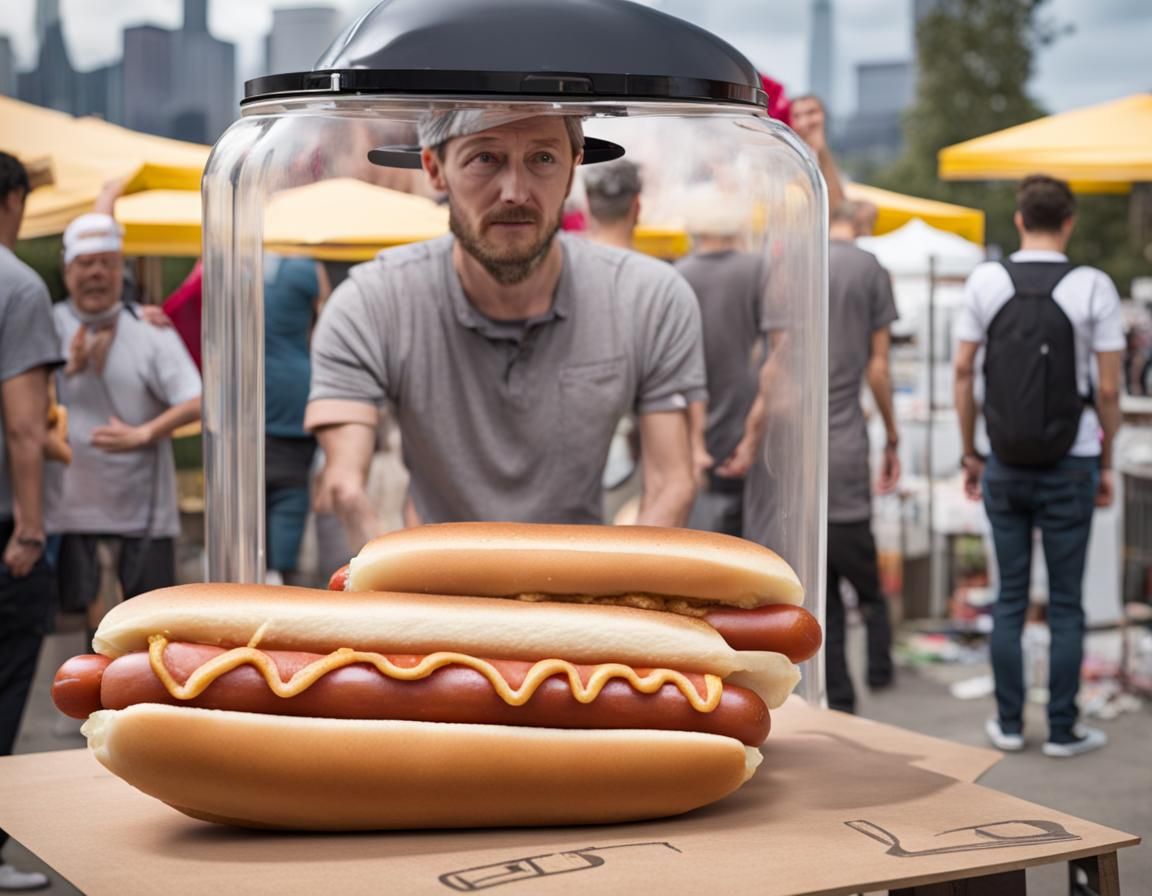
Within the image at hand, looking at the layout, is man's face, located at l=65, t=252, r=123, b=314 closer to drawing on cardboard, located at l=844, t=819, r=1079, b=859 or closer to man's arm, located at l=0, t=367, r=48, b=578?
man's arm, located at l=0, t=367, r=48, b=578

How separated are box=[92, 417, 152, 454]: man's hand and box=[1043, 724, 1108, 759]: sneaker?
11.2 ft

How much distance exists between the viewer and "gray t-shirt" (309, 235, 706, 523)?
2486 mm

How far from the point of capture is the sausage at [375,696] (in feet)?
4.96

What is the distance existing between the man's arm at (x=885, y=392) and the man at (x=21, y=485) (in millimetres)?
3294

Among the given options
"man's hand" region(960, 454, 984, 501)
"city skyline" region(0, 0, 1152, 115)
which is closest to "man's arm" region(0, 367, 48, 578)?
"man's hand" region(960, 454, 984, 501)

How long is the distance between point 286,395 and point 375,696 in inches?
42.5

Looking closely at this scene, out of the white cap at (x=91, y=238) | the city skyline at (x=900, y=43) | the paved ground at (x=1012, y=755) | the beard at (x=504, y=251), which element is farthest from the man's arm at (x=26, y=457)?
the city skyline at (x=900, y=43)

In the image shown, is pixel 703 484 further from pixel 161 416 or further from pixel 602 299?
→ pixel 161 416

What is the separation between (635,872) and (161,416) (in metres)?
4.07

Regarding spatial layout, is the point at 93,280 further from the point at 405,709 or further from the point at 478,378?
the point at 405,709

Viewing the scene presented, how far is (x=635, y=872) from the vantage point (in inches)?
56.9

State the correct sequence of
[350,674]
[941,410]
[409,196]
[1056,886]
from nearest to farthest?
[350,674] < [409,196] < [1056,886] < [941,410]

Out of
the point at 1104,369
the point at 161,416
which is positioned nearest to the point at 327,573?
the point at 161,416

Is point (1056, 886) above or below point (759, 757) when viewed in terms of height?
below
